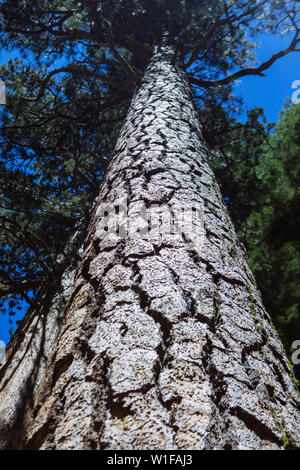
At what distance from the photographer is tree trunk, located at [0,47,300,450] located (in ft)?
2.23

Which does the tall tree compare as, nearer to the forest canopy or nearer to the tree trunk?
the tree trunk

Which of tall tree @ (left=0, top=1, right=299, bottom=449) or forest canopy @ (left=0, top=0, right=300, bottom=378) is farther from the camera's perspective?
forest canopy @ (left=0, top=0, right=300, bottom=378)

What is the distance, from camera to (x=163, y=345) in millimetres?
831

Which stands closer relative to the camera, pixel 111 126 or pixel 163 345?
pixel 163 345

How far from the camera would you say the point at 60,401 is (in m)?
0.78

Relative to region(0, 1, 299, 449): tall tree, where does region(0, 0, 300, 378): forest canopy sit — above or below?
above

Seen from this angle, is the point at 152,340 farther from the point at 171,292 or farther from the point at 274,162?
the point at 274,162

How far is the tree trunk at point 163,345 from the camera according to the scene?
26.7 inches
